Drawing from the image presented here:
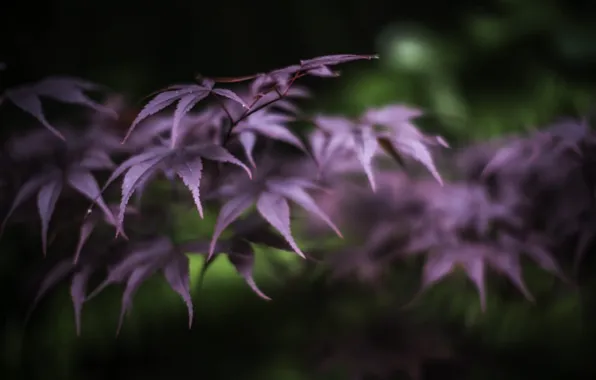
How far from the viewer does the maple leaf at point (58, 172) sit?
2.09 feet

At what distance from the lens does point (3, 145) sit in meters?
0.83

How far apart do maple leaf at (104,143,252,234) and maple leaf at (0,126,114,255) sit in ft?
0.20

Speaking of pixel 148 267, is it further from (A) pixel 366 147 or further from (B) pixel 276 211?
(A) pixel 366 147

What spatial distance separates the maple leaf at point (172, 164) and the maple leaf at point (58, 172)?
6cm

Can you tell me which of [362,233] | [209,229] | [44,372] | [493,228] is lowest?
[44,372]

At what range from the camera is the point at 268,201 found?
0.64 meters

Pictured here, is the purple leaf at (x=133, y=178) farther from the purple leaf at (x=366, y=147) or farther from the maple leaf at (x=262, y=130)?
the purple leaf at (x=366, y=147)

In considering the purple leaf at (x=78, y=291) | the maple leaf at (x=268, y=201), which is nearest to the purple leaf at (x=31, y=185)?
the purple leaf at (x=78, y=291)

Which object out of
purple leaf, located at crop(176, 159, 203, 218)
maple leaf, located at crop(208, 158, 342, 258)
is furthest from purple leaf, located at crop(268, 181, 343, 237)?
purple leaf, located at crop(176, 159, 203, 218)

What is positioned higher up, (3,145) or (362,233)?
(3,145)

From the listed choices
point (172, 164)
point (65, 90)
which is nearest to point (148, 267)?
point (172, 164)

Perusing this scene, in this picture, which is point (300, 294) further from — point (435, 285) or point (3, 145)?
point (3, 145)

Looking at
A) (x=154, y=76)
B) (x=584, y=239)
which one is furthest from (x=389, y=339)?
(x=154, y=76)

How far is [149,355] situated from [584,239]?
81 centimetres
